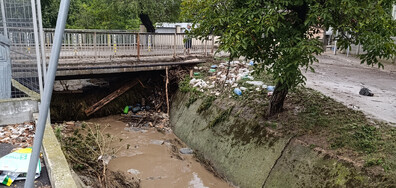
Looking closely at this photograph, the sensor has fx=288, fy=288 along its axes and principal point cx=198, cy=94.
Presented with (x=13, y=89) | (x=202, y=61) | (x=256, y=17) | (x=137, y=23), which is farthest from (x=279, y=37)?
(x=137, y=23)

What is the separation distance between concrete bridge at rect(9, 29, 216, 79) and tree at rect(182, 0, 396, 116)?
5.57 meters

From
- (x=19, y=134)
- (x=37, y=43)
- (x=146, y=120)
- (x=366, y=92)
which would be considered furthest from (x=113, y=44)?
(x=366, y=92)

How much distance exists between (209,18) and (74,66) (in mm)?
5975

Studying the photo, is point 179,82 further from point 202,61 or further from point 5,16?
point 5,16

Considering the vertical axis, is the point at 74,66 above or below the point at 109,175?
above

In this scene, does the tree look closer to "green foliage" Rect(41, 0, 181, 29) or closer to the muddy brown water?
the muddy brown water

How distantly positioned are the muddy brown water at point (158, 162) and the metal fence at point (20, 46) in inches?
104

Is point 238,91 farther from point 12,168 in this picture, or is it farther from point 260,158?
point 12,168

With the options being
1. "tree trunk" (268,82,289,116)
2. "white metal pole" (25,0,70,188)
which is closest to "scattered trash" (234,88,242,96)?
"tree trunk" (268,82,289,116)

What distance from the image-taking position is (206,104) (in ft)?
28.3

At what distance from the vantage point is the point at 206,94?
916 centimetres

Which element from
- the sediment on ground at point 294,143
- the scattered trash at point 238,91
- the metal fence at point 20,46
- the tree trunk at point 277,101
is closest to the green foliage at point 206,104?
the sediment on ground at point 294,143

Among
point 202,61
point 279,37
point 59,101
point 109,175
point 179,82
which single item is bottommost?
point 109,175

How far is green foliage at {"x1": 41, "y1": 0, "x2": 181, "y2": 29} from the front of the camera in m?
14.2
